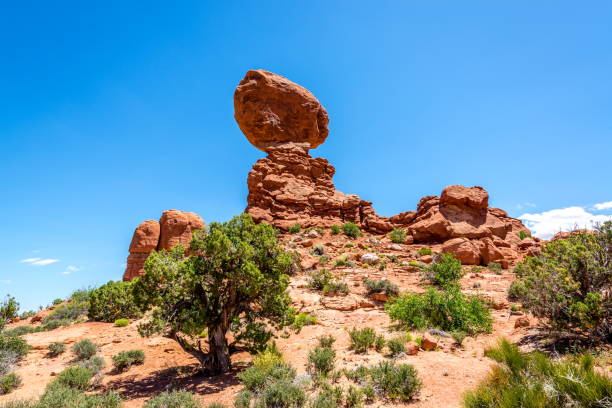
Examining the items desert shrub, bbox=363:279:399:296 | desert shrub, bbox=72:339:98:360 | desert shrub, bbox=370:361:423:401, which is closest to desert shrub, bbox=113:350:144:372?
desert shrub, bbox=72:339:98:360

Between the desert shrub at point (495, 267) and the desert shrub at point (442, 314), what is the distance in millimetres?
8714

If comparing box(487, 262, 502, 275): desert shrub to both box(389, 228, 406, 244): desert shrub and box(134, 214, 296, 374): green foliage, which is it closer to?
box(389, 228, 406, 244): desert shrub

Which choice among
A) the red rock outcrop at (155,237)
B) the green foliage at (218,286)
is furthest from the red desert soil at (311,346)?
the red rock outcrop at (155,237)

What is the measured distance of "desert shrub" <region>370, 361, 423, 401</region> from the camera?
6.84 m

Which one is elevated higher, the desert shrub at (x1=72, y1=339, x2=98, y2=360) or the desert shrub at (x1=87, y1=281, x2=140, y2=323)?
the desert shrub at (x1=87, y1=281, x2=140, y2=323)

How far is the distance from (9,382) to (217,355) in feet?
21.2

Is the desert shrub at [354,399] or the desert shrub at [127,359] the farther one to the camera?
the desert shrub at [127,359]

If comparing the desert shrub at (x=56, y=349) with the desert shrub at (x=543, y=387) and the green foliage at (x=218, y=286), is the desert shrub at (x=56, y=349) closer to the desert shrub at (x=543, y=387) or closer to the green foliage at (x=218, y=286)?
the green foliage at (x=218, y=286)

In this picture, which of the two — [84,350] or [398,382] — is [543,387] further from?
[84,350]

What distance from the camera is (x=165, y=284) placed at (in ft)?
31.0

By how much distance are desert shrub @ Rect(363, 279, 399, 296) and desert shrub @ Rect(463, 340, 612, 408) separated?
940cm

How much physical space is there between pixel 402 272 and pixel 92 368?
15706 mm

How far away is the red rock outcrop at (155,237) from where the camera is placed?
1052 inches

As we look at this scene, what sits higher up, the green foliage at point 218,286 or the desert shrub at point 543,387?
the green foliage at point 218,286
